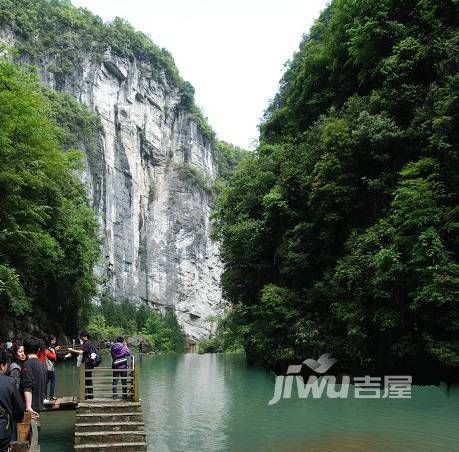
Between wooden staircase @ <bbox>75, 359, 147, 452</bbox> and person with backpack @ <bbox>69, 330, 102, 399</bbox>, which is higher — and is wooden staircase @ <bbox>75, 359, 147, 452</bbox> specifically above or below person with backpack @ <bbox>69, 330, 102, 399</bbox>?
below

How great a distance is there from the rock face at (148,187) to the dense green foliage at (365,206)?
45720 millimetres

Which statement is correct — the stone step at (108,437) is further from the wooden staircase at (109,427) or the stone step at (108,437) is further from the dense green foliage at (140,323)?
the dense green foliage at (140,323)

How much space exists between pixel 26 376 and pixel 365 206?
14427 millimetres

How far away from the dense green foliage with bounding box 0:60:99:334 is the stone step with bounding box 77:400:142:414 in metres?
8.25

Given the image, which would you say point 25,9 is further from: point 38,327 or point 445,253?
point 445,253

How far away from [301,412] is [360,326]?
3826 mm

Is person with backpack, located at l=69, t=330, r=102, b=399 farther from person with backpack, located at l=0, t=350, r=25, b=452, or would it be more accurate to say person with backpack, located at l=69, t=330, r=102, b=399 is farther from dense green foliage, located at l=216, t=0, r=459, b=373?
dense green foliage, located at l=216, t=0, r=459, b=373

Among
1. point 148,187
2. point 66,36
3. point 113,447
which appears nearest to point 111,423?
point 113,447

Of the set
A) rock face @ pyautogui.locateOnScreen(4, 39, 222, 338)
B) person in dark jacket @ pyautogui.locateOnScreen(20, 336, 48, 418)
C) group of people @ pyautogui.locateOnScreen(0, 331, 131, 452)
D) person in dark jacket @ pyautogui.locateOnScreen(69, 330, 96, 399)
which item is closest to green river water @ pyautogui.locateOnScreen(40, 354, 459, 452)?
person in dark jacket @ pyautogui.locateOnScreen(69, 330, 96, 399)

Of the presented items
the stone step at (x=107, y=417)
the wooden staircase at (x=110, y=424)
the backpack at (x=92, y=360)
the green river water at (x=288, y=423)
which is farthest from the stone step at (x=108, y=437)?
the backpack at (x=92, y=360)

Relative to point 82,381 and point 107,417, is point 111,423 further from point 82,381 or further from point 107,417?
point 82,381

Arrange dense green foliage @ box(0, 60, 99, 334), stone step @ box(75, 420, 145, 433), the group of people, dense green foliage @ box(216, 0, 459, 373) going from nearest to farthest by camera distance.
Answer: the group of people, stone step @ box(75, 420, 145, 433), dense green foliage @ box(216, 0, 459, 373), dense green foliage @ box(0, 60, 99, 334)

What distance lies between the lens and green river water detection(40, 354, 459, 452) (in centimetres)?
972

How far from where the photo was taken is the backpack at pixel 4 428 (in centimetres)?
368
